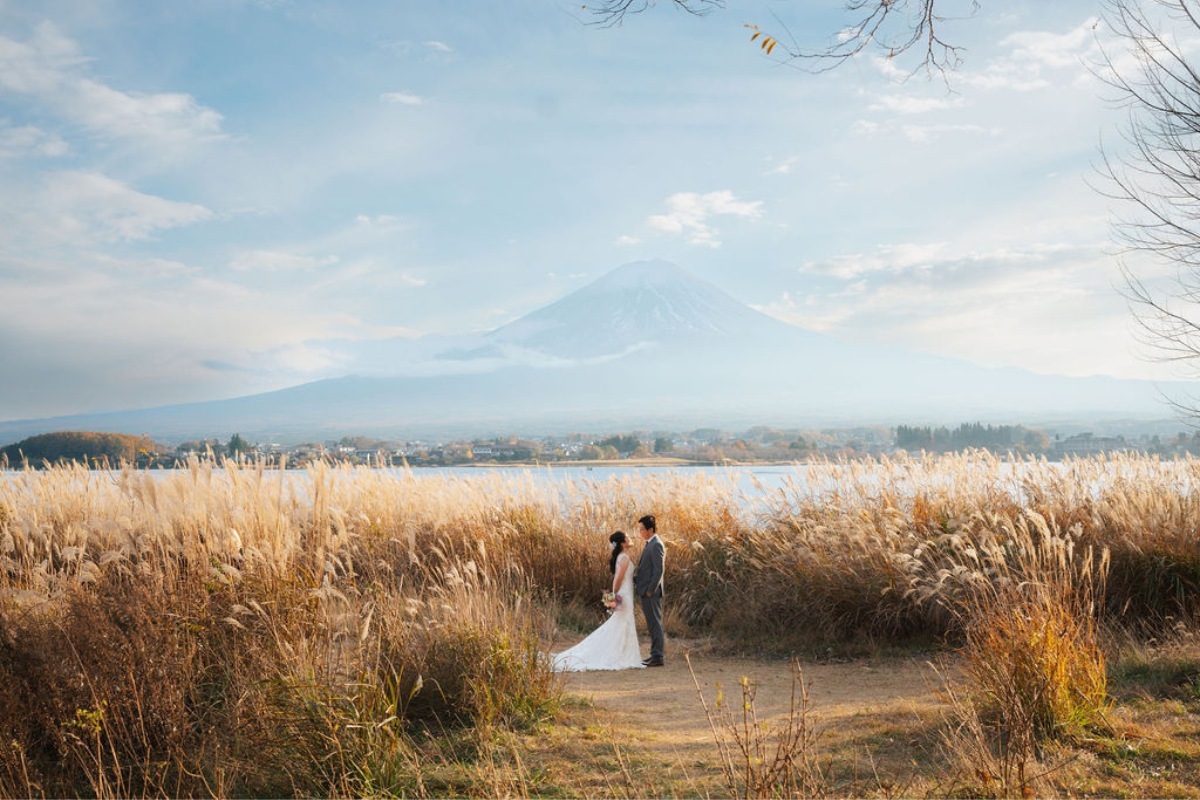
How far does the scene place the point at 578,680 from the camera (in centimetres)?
741

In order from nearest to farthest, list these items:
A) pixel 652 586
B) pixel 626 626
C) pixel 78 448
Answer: pixel 626 626 < pixel 652 586 < pixel 78 448

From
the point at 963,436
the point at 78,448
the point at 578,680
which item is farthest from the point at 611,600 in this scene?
the point at 963,436

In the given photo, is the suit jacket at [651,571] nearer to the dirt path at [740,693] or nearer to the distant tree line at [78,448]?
the dirt path at [740,693]

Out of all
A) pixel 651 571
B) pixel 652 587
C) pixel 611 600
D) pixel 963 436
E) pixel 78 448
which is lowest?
pixel 611 600

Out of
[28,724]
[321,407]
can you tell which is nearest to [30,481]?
[28,724]

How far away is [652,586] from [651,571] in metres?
0.16

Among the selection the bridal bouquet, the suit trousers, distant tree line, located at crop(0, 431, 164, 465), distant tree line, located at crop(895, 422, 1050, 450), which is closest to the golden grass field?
the suit trousers

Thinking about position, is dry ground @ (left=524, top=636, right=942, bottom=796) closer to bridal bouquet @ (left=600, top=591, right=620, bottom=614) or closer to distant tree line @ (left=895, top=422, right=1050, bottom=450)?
bridal bouquet @ (left=600, top=591, right=620, bottom=614)

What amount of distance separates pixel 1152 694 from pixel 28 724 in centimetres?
710

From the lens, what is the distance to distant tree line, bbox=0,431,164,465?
418 inches

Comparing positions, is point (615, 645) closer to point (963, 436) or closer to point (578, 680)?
point (578, 680)

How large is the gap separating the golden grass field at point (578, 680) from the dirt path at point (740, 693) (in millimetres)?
66

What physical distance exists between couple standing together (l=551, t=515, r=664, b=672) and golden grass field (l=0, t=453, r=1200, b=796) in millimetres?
570

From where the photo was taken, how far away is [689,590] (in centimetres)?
988
